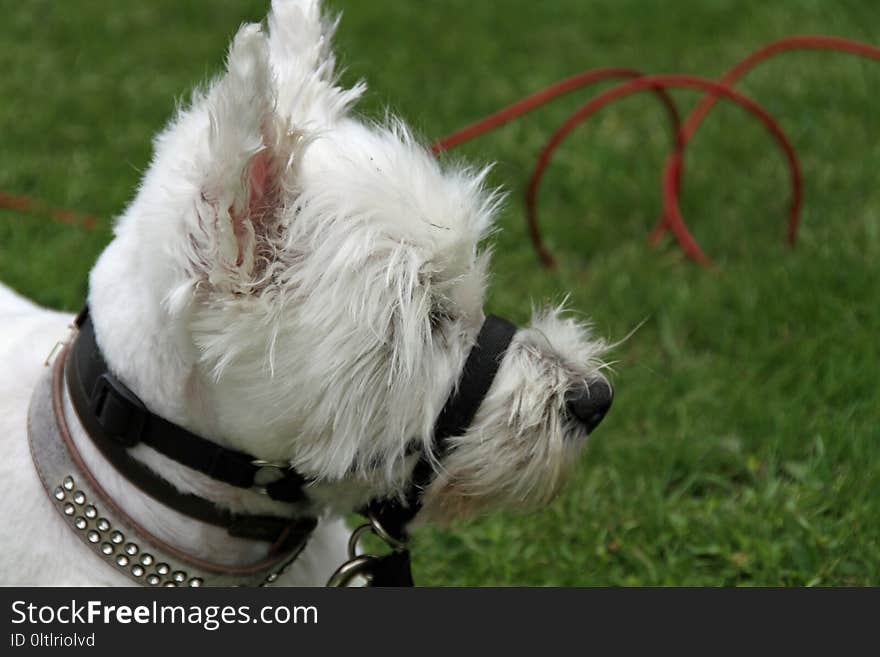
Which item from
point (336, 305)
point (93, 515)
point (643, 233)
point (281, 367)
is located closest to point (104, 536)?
point (93, 515)

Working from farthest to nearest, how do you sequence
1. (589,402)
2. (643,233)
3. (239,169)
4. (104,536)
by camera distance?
1. (643,233)
2. (589,402)
3. (104,536)
4. (239,169)

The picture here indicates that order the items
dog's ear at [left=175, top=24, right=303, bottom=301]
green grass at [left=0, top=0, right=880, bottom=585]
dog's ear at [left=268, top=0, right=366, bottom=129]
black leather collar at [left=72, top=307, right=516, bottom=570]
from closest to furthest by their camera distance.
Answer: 1. dog's ear at [left=175, top=24, right=303, bottom=301]
2. black leather collar at [left=72, top=307, right=516, bottom=570]
3. dog's ear at [left=268, top=0, right=366, bottom=129]
4. green grass at [left=0, top=0, right=880, bottom=585]

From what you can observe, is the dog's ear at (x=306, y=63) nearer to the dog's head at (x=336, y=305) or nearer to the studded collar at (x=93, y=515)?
the dog's head at (x=336, y=305)

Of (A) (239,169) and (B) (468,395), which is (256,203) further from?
(B) (468,395)

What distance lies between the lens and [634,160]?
6.17m

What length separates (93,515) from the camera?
2.50 m

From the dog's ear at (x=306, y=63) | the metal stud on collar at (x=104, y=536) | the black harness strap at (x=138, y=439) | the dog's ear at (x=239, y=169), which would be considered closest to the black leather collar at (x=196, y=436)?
the black harness strap at (x=138, y=439)

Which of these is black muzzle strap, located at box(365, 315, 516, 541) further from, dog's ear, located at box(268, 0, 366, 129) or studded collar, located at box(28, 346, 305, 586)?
dog's ear, located at box(268, 0, 366, 129)

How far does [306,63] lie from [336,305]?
0.67 metres

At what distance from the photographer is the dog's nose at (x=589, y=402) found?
2631 mm

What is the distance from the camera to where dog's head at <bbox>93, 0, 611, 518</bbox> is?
2.35 m

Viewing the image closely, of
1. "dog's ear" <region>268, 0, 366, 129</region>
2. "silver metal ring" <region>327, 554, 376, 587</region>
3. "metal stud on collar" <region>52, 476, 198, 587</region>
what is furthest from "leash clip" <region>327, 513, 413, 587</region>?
"dog's ear" <region>268, 0, 366, 129</region>

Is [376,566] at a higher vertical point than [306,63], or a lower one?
lower

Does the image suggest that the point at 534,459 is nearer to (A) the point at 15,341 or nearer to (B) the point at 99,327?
(B) the point at 99,327
